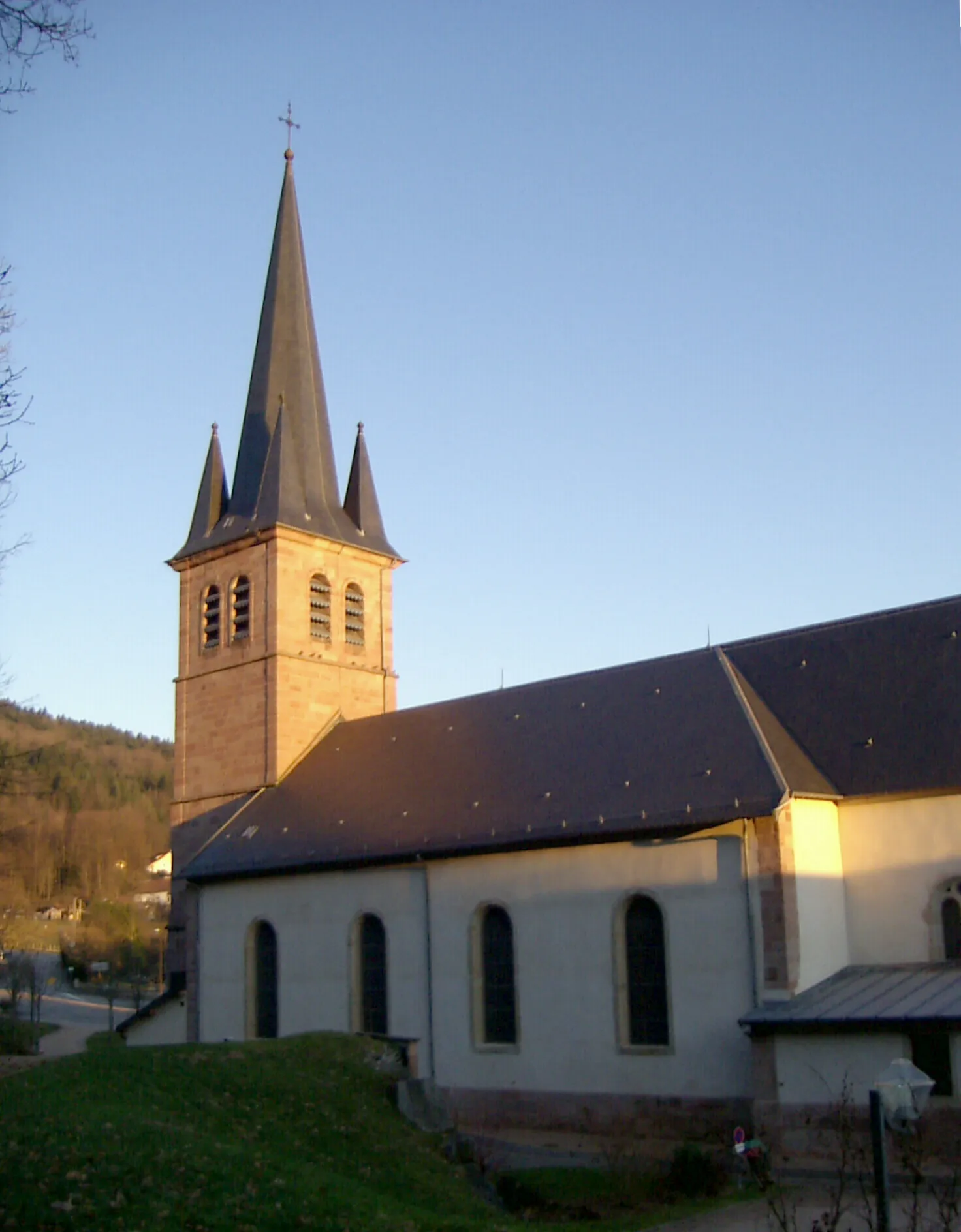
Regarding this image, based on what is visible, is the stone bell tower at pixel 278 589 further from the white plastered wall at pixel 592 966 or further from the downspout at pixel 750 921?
the downspout at pixel 750 921

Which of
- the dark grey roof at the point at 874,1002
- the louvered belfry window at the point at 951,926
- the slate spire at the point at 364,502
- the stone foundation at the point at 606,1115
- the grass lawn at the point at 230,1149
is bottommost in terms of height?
the stone foundation at the point at 606,1115

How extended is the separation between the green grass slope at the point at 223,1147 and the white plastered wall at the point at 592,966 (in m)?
4.76

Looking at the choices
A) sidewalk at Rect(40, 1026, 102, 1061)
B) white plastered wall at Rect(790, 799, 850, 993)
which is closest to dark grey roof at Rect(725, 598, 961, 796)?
white plastered wall at Rect(790, 799, 850, 993)

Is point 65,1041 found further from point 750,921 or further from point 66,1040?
point 750,921

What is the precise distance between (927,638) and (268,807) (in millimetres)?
15342

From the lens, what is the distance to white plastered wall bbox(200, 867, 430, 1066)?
25.9 metres

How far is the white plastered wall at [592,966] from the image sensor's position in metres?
21.4

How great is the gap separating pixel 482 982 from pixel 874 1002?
777 cm

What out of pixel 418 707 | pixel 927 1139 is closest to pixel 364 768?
pixel 418 707

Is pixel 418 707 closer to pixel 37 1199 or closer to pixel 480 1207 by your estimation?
pixel 480 1207

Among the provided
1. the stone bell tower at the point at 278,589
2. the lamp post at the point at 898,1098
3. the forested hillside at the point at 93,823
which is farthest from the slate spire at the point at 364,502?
the forested hillside at the point at 93,823

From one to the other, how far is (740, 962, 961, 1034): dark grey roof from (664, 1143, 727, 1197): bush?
Result: 3.05m

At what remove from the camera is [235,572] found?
3566 cm

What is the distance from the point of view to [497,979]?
24.7 meters
